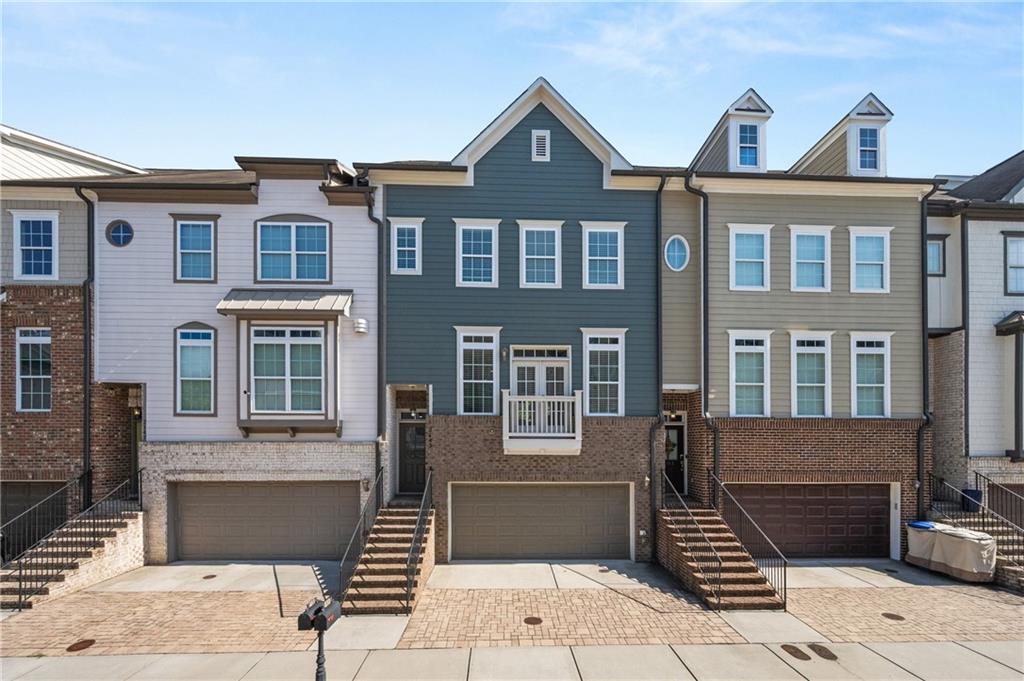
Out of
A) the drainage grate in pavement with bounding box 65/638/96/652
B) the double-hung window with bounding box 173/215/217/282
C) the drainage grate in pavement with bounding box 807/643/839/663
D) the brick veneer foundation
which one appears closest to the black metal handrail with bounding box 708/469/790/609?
the drainage grate in pavement with bounding box 807/643/839/663

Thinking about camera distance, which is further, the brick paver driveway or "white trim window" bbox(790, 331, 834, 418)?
"white trim window" bbox(790, 331, 834, 418)

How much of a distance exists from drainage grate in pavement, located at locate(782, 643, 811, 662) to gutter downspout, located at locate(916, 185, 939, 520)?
286 inches

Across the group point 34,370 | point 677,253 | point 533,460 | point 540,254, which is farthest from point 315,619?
point 34,370

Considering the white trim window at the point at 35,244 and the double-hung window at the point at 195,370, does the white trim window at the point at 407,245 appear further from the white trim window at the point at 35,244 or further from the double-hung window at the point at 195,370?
the white trim window at the point at 35,244

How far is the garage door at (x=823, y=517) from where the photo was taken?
13219 mm

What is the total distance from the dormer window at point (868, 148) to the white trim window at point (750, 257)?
355 cm

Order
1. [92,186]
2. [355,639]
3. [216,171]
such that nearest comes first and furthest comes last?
Answer: [355,639] → [92,186] → [216,171]

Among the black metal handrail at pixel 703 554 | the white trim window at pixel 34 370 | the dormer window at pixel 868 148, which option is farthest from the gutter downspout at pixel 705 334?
the white trim window at pixel 34 370

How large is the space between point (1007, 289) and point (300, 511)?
761 inches

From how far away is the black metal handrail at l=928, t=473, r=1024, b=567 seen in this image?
11961mm

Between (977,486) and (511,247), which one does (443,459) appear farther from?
(977,486)

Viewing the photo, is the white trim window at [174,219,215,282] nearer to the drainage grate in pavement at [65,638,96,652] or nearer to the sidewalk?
the drainage grate in pavement at [65,638,96,652]

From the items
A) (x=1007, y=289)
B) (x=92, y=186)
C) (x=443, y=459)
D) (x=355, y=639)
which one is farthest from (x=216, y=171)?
(x=1007, y=289)

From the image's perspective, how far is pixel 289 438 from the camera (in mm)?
12562
